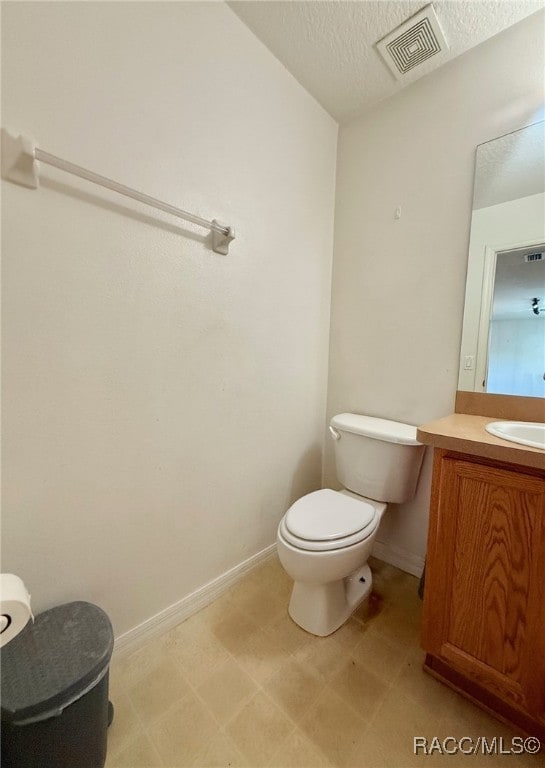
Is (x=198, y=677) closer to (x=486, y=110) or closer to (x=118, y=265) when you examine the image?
(x=118, y=265)

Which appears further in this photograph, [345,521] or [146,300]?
[345,521]

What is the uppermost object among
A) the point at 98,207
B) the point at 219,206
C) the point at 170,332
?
the point at 219,206

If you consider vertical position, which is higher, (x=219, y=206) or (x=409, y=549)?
(x=219, y=206)

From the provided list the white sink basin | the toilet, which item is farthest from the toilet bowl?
the white sink basin

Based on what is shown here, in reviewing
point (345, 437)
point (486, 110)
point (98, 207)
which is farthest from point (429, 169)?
point (98, 207)

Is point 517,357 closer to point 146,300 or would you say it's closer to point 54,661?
point 146,300

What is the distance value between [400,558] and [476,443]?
103cm

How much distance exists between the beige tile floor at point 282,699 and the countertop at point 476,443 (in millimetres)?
823

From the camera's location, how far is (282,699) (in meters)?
0.96

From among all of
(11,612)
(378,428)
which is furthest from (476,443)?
(11,612)

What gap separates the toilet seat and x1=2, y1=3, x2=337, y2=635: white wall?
0.33m

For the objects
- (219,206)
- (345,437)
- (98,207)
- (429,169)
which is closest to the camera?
(98,207)

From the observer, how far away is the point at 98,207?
35.4 inches

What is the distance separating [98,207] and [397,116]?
4.72 feet
